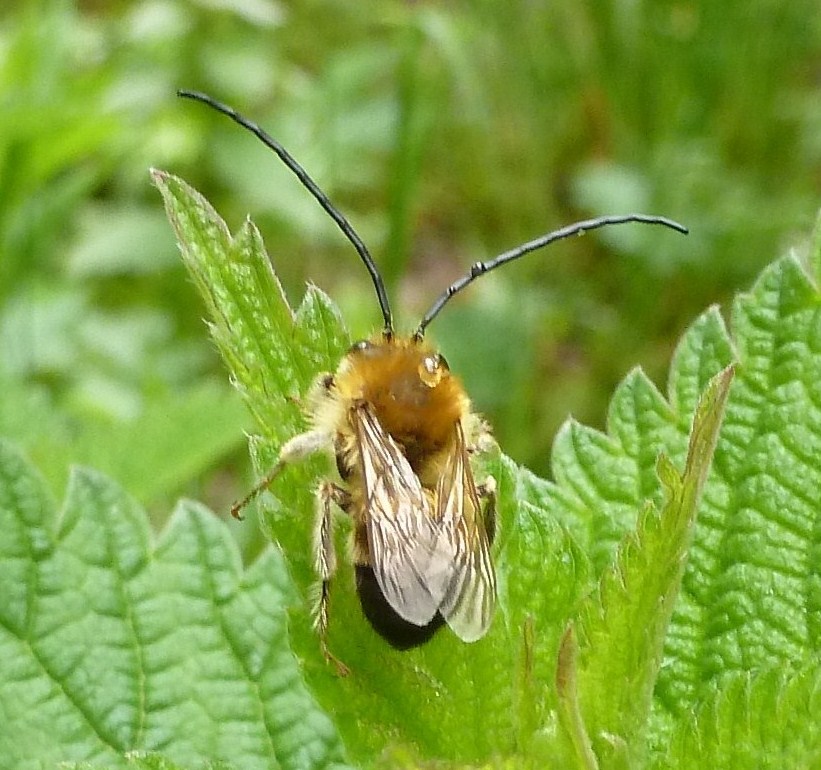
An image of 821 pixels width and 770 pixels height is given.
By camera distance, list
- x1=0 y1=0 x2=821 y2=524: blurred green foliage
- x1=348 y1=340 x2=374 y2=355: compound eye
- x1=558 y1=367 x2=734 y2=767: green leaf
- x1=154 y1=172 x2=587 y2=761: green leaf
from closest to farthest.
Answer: x1=558 y1=367 x2=734 y2=767: green leaf → x1=154 y1=172 x2=587 y2=761: green leaf → x1=348 y1=340 x2=374 y2=355: compound eye → x1=0 y1=0 x2=821 y2=524: blurred green foliage

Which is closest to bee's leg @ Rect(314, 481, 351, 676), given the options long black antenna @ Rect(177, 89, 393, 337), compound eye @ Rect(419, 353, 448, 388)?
compound eye @ Rect(419, 353, 448, 388)

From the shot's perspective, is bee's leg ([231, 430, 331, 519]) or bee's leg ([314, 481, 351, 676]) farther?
bee's leg ([231, 430, 331, 519])

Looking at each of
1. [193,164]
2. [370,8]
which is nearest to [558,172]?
[370,8]

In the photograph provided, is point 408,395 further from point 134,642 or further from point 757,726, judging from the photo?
point 757,726

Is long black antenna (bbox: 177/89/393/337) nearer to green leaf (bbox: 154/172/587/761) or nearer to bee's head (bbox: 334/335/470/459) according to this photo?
bee's head (bbox: 334/335/470/459)

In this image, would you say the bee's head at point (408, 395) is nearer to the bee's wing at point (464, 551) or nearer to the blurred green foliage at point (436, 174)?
the bee's wing at point (464, 551)

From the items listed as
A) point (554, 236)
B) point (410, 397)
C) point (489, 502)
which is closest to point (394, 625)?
point (489, 502)
